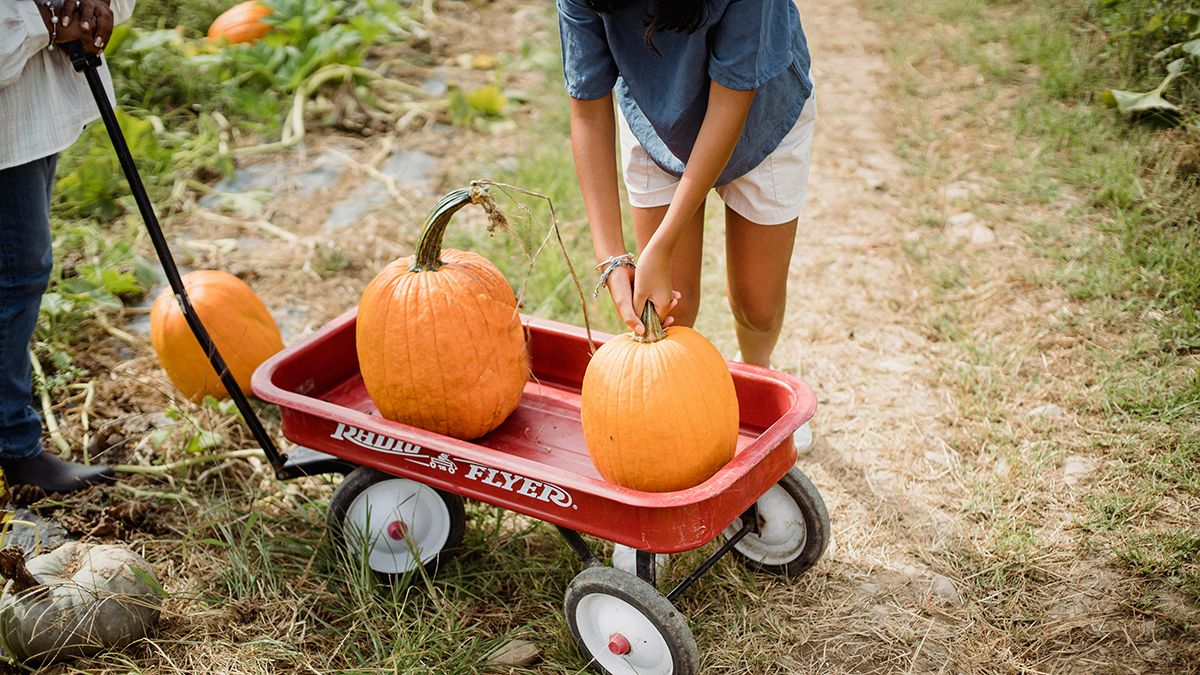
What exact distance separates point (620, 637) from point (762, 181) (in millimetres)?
1180

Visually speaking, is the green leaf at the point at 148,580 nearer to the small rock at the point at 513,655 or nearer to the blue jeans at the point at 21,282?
the blue jeans at the point at 21,282

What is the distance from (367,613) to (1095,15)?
4.68 meters

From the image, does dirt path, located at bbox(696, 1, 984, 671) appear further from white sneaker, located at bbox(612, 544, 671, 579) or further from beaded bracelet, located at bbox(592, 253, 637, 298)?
beaded bracelet, located at bbox(592, 253, 637, 298)

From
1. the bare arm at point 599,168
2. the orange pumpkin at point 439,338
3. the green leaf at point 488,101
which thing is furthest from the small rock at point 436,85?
the bare arm at point 599,168

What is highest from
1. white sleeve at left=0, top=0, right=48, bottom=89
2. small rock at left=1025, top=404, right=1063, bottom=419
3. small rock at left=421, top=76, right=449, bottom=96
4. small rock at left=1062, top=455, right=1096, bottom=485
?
white sleeve at left=0, top=0, right=48, bottom=89

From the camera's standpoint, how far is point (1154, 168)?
4.18 metres

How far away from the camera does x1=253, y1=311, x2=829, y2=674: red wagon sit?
7.26 feet

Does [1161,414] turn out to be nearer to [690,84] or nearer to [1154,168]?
[1154,168]

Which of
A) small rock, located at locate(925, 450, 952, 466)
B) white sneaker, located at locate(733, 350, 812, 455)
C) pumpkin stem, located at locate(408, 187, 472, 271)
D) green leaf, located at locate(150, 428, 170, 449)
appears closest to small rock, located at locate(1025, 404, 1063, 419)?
small rock, located at locate(925, 450, 952, 466)

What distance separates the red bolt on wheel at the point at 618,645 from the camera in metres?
2.32

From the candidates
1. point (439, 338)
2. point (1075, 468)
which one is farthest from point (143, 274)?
point (1075, 468)

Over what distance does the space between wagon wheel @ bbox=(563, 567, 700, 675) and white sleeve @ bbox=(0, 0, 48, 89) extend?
1.78 m

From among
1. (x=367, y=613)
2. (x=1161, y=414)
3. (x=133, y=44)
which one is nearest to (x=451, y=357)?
Result: (x=367, y=613)

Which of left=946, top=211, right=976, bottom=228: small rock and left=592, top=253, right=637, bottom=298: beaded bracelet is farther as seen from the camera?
left=946, top=211, right=976, bottom=228: small rock
